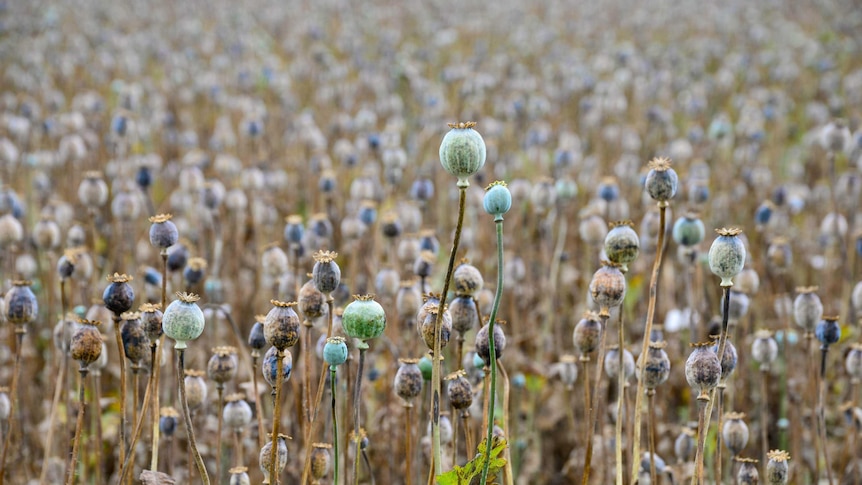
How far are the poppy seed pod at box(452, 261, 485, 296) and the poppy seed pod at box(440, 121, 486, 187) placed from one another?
0.37m

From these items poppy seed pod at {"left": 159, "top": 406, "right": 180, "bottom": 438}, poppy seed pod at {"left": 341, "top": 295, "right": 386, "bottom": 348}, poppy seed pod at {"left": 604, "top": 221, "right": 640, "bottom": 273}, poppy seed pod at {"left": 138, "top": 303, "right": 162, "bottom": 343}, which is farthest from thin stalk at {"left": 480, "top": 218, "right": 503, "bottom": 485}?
poppy seed pod at {"left": 159, "top": 406, "right": 180, "bottom": 438}

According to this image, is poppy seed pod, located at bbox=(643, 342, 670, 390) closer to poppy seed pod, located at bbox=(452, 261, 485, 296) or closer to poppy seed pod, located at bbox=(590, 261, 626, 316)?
poppy seed pod, located at bbox=(590, 261, 626, 316)

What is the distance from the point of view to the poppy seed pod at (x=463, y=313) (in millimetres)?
1678

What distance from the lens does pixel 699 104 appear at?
531 cm

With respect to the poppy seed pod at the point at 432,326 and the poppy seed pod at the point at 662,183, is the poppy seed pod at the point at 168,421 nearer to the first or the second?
the poppy seed pod at the point at 432,326

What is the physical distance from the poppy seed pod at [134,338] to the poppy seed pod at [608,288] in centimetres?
88

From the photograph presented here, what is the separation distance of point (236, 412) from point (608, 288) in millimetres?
861

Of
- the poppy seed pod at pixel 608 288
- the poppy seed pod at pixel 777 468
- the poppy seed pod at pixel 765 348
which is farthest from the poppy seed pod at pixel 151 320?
the poppy seed pod at pixel 765 348

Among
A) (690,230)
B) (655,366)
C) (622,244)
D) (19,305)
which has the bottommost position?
(655,366)

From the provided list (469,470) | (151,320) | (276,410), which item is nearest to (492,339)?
(469,470)

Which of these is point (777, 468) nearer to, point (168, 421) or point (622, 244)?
point (622, 244)

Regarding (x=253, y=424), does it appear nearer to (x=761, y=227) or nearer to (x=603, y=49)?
(x=761, y=227)

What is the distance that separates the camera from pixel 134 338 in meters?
1.68

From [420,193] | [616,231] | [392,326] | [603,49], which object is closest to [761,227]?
[420,193]
